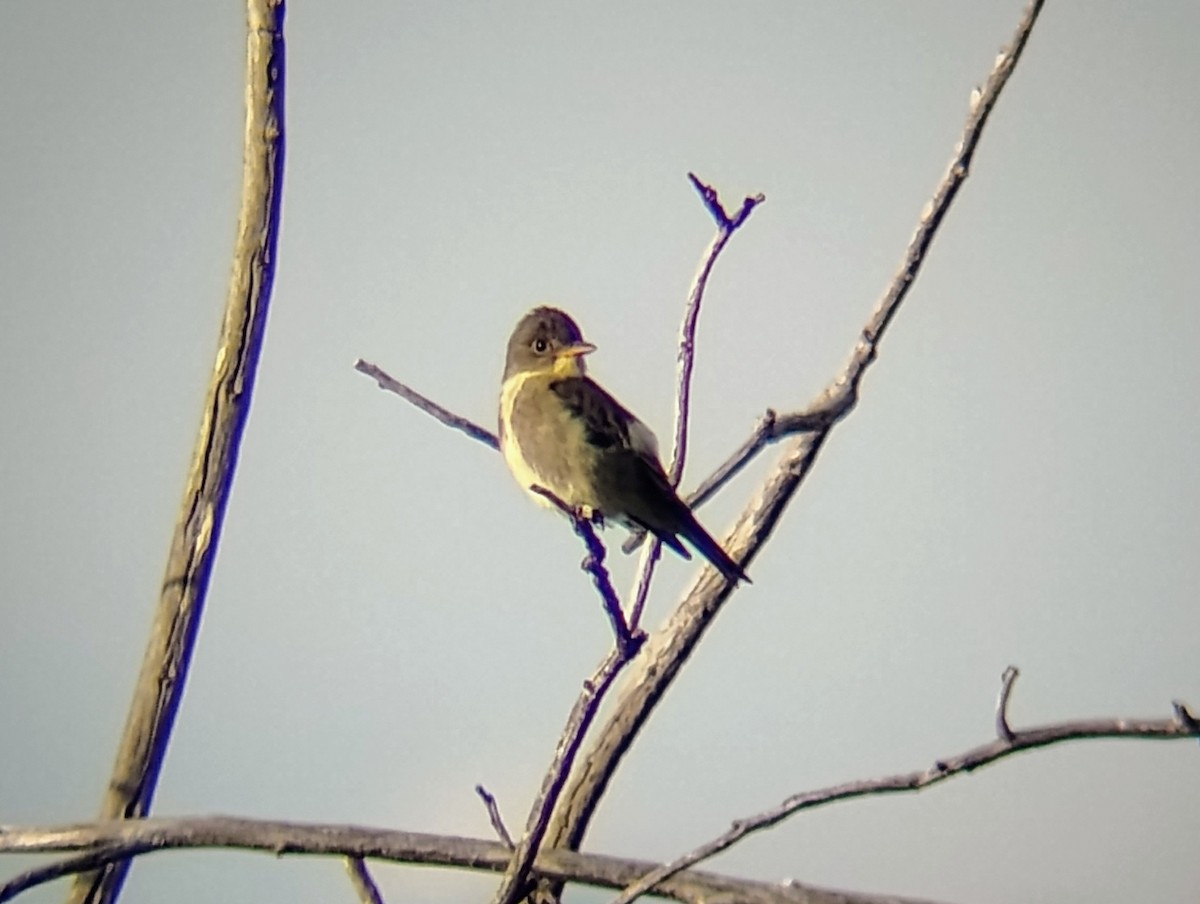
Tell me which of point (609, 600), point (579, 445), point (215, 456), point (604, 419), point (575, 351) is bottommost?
point (609, 600)

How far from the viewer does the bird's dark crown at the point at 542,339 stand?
20.8ft

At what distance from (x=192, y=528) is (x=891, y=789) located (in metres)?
1.91

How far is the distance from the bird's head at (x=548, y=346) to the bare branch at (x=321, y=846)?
8.26 feet

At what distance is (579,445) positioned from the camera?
18.8 feet

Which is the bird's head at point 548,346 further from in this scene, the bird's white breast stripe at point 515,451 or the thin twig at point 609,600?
the thin twig at point 609,600

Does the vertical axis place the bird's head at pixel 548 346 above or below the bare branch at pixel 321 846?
above

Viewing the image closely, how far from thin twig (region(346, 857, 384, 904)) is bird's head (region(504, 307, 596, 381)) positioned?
8.33ft

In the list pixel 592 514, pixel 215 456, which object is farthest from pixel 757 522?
pixel 215 456

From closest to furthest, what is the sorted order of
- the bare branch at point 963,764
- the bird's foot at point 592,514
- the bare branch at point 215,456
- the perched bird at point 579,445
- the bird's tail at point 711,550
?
the bare branch at point 963,764
the bare branch at point 215,456
the bird's tail at point 711,550
the perched bird at point 579,445
the bird's foot at point 592,514

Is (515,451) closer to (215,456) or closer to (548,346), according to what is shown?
(548,346)

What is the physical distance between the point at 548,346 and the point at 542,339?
42 mm

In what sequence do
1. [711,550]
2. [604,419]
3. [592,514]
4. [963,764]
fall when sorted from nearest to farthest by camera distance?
[963,764] < [711,550] < [592,514] < [604,419]

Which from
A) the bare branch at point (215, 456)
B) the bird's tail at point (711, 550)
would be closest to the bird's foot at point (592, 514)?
the bird's tail at point (711, 550)

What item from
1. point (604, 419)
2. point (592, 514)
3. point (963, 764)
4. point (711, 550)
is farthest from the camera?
point (604, 419)
